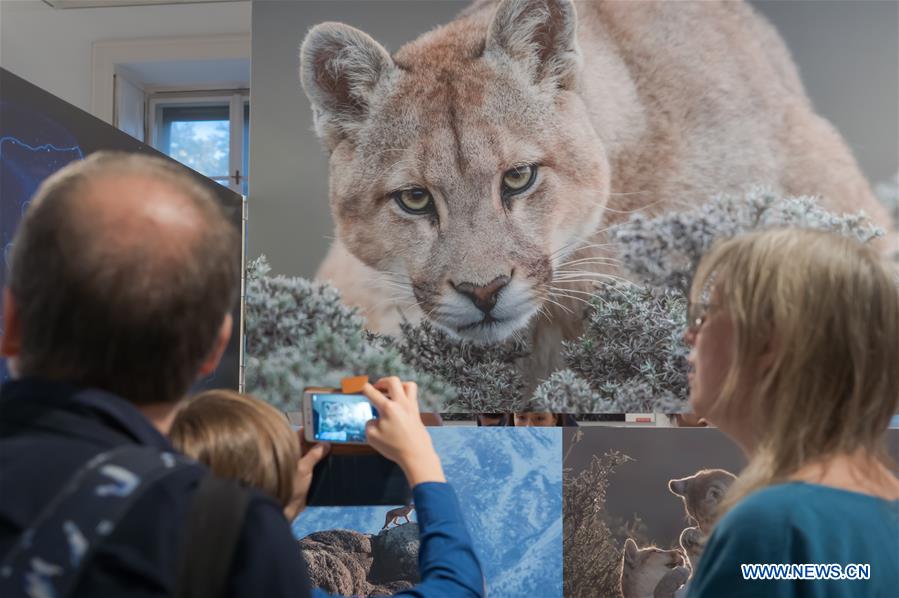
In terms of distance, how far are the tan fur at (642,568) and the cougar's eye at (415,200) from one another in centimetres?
155

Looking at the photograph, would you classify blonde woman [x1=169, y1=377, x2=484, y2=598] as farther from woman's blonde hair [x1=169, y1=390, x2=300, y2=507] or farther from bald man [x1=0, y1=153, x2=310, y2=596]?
bald man [x1=0, y1=153, x2=310, y2=596]

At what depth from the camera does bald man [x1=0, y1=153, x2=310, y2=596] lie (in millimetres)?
720

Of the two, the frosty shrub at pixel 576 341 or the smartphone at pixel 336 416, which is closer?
the smartphone at pixel 336 416

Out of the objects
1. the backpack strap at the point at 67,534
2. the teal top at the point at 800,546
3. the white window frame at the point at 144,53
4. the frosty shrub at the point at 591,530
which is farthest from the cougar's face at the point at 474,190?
the backpack strap at the point at 67,534

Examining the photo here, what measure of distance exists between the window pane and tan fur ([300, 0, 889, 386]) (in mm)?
856

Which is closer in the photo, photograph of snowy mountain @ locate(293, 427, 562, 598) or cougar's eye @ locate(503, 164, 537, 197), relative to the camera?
photograph of snowy mountain @ locate(293, 427, 562, 598)

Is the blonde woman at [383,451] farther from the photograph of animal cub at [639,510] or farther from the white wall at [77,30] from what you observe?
the white wall at [77,30]

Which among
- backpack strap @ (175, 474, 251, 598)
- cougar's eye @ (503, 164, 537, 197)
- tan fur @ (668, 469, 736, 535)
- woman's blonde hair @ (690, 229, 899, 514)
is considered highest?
cougar's eye @ (503, 164, 537, 197)

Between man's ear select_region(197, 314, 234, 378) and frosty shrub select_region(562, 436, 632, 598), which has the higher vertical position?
man's ear select_region(197, 314, 234, 378)

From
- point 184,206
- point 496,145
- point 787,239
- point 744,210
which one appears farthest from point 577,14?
point 184,206

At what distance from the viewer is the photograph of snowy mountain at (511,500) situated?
328 cm

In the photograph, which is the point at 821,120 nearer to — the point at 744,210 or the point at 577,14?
the point at 744,210

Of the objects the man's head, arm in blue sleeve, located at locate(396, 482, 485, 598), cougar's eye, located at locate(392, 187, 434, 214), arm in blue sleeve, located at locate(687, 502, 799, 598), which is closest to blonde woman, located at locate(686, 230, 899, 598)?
arm in blue sleeve, located at locate(687, 502, 799, 598)

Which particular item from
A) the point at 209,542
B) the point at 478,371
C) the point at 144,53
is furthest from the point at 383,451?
the point at 144,53
